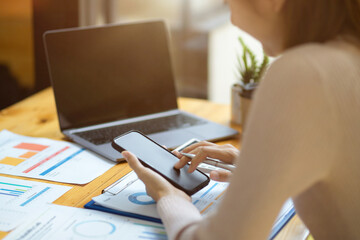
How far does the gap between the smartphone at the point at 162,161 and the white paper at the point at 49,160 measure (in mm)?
115

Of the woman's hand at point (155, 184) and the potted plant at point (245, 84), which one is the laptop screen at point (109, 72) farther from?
the woman's hand at point (155, 184)

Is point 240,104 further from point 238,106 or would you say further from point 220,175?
point 220,175

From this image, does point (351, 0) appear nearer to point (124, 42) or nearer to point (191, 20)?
point (124, 42)

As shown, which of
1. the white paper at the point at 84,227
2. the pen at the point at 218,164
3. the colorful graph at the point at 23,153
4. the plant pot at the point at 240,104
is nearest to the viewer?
the white paper at the point at 84,227

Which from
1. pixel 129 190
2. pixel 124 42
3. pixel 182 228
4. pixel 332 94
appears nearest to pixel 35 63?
pixel 124 42

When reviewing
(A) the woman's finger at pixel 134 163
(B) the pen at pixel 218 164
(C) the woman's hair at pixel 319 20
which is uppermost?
(C) the woman's hair at pixel 319 20

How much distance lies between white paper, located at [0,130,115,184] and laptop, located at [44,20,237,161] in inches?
1.9

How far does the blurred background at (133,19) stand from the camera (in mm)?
1897

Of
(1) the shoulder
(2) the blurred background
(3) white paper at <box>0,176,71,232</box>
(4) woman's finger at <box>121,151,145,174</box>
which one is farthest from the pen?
(2) the blurred background

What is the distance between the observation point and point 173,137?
4.25 ft

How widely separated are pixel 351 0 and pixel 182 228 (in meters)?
0.41

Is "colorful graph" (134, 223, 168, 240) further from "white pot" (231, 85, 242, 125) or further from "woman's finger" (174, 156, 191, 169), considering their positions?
"white pot" (231, 85, 242, 125)

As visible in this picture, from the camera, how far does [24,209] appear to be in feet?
2.97

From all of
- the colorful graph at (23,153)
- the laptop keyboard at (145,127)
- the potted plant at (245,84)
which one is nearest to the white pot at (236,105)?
the potted plant at (245,84)
